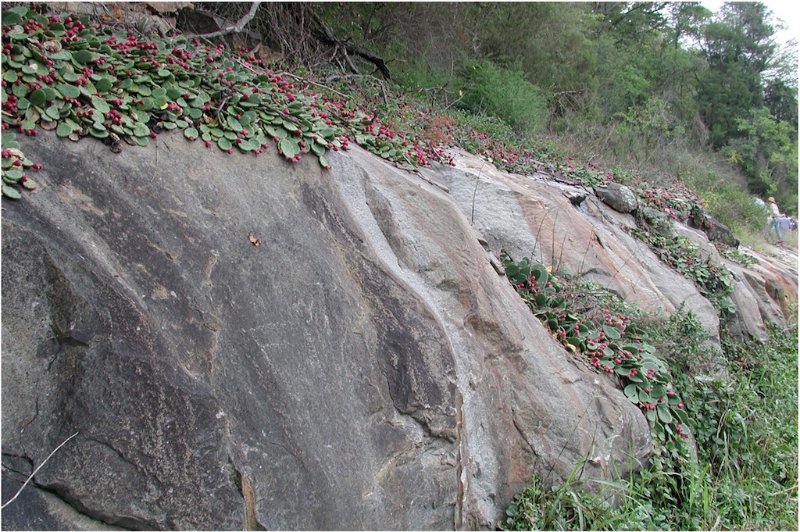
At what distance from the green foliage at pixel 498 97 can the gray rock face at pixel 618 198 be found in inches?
84.4

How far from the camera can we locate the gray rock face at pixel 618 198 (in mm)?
7164

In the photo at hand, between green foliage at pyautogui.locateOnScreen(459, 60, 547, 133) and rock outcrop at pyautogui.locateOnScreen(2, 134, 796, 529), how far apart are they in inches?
226

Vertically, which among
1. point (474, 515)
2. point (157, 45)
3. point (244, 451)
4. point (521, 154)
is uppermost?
point (157, 45)

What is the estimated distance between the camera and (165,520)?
2.31 m

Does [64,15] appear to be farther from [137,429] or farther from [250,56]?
[137,429]

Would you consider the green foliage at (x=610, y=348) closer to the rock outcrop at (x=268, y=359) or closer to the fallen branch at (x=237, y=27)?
the rock outcrop at (x=268, y=359)

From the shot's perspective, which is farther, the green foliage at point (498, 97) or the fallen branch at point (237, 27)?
the green foliage at point (498, 97)

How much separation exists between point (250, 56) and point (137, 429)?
10.7ft

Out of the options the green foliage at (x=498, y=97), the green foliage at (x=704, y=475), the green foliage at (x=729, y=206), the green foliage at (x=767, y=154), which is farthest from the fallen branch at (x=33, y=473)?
the green foliage at (x=767, y=154)

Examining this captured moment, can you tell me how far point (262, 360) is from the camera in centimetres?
267

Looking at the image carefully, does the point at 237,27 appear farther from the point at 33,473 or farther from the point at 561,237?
the point at 33,473

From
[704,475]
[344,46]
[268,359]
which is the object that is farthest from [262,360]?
[344,46]

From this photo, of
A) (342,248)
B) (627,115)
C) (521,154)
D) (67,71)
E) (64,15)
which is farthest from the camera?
(627,115)

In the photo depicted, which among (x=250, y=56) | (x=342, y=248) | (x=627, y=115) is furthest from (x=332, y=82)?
(x=627, y=115)
